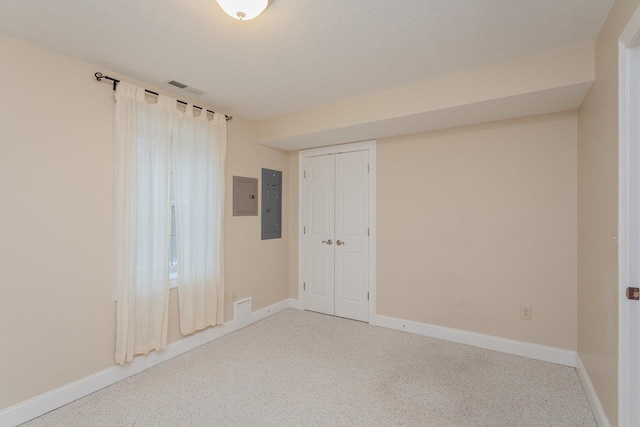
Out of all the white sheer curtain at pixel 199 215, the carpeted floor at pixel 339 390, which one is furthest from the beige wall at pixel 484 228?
the white sheer curtain at pixel 199 215

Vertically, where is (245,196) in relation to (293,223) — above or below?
above

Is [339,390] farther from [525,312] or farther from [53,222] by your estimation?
[53,222]

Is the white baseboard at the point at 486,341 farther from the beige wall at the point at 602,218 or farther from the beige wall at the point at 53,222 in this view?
the beige wall at the point at 53,222

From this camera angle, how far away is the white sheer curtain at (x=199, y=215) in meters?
2.91

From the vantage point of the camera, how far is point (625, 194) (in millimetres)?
1521

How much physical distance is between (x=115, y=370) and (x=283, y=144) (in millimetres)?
2946

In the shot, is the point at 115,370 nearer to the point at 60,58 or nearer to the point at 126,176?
the point at 126,176

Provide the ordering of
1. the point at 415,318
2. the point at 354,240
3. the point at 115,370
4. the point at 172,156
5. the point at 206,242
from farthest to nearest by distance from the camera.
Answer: the point at 354,240 < the point at 415,318 < the point at 206,242 < the point at 172,156 < the point at 115,370

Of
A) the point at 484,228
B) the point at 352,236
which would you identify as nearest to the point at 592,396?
the point at 484,228

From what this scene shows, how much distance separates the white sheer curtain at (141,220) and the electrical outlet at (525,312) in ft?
11.2

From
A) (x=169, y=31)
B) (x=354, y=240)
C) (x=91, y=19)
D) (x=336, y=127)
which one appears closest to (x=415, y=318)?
(x=354, y=240)

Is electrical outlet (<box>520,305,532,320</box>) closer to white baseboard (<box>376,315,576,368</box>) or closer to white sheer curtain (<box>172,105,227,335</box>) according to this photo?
white baseboard (<box>376,315,576,368</box>)

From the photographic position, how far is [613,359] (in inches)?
64.7

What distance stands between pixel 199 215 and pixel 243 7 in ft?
6.79
